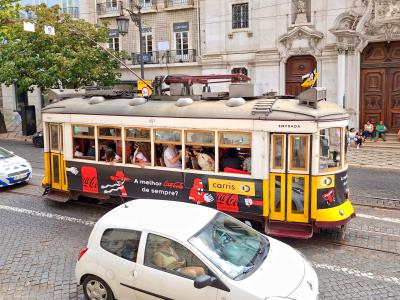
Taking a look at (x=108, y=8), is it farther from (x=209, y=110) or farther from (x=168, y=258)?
(x=168, y=258)

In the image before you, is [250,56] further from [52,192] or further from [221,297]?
[221,297]

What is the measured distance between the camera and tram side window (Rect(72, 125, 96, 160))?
11250 millimetres

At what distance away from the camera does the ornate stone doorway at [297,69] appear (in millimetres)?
24219

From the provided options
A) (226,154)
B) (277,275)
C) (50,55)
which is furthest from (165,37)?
(277,275)

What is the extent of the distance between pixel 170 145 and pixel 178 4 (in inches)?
814

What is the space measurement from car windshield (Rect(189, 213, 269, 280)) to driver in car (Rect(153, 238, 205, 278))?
0.28 meters

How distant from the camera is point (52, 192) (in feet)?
40.6

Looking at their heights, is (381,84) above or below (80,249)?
above

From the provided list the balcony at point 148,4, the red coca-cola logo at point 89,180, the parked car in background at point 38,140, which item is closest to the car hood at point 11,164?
the red coca-cola logo at point 89,180

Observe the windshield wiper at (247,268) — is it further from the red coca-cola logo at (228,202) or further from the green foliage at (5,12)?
the green foliage at (5,12)

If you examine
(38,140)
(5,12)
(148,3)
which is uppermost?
(148,3)

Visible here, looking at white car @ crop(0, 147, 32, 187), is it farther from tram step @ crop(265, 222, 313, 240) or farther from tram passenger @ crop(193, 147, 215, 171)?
tram step @ crop(265, 222, 313, 240)

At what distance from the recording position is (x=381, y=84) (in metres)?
22.6

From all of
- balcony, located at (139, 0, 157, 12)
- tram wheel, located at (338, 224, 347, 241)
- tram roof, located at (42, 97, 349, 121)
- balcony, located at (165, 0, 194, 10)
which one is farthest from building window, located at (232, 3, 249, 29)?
tram wheel, located at (338, 224, 347, 241)
